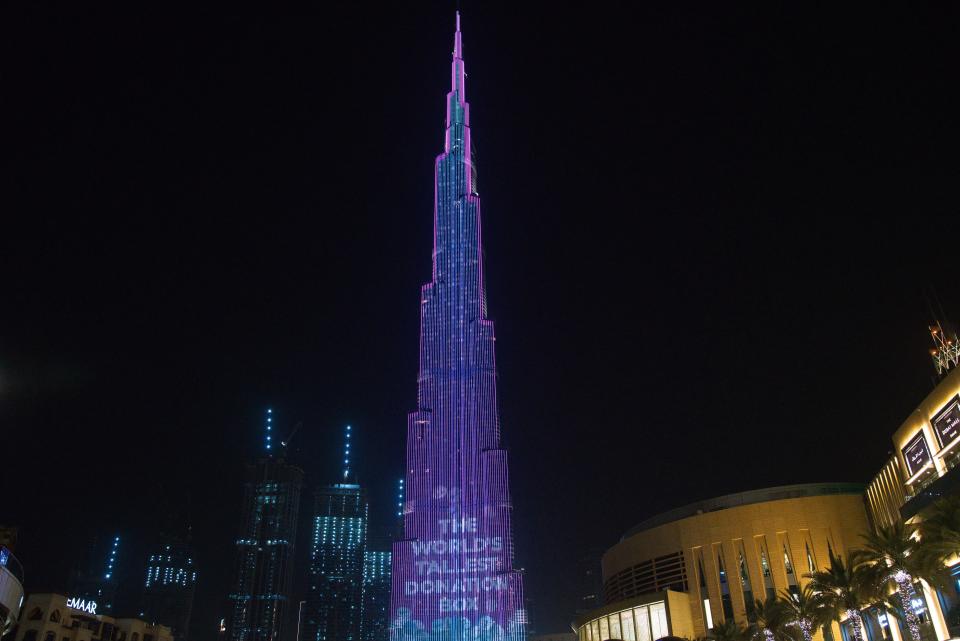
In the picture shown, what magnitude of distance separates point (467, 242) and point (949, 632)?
5546 inches

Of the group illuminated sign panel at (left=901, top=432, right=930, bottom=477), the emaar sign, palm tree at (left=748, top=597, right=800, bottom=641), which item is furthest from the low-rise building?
illuminated sign panel at (left=901, top=432, right=930, bottom=477)

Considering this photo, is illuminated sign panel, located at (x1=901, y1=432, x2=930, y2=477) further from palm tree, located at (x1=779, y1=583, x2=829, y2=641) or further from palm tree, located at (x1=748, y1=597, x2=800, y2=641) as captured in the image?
palm tree, located at (x1=748, y1=597, x2=800, y2=641)

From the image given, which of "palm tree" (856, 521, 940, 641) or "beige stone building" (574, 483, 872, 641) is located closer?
"palm tree" (856, 521, 940, 641)

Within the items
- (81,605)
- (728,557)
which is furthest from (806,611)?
(81,605)

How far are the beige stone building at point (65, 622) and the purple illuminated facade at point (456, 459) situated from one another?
62223 mm

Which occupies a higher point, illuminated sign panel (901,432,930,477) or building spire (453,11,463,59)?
building spire (453,11,463,59)

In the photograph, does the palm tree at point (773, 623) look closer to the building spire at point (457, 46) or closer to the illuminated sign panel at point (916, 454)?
the illuminated sign panel at point (916, 454)

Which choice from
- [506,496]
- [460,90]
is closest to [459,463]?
[506,496]

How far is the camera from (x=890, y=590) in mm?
57469

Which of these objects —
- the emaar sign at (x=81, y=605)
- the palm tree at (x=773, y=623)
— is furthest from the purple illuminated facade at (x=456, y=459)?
the palm tree at (x=773, y=623)

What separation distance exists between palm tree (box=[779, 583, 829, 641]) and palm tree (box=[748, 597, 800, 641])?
0.45 metres

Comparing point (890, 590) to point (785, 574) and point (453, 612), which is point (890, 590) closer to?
point (785, 574)

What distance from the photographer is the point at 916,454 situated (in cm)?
5666

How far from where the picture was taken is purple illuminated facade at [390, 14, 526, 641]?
515 ft
